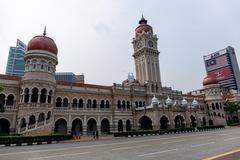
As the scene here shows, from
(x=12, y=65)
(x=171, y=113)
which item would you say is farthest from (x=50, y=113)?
(x=12, y=65)

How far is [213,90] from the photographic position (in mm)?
58906

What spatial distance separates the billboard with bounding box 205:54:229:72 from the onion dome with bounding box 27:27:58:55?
123355 mm

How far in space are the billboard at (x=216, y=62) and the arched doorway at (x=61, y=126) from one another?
12304 cm

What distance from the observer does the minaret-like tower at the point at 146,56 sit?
4578 centimetres

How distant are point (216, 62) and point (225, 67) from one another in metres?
8.43

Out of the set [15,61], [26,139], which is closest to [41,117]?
[26,139]

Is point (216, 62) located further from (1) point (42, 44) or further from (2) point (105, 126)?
(1) point (42, 44)

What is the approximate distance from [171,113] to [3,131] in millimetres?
30305

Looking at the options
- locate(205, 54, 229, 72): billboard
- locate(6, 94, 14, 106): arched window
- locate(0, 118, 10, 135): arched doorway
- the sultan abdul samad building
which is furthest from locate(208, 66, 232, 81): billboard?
locate(0, 118, 10, 135): arched doorway

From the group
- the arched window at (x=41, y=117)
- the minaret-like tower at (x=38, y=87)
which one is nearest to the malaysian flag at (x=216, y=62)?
the minaret-like tower at (x=38, y=87)

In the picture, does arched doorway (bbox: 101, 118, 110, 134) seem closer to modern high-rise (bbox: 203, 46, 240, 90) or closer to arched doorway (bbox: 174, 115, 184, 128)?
arched doorway (bbox: 174, 115, 184, 128)

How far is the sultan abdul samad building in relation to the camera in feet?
92.0

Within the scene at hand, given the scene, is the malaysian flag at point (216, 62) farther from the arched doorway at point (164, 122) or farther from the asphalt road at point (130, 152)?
the asphalt road at point (130, 152)

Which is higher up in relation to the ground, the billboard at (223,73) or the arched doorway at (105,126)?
the billboard at (223,73)
